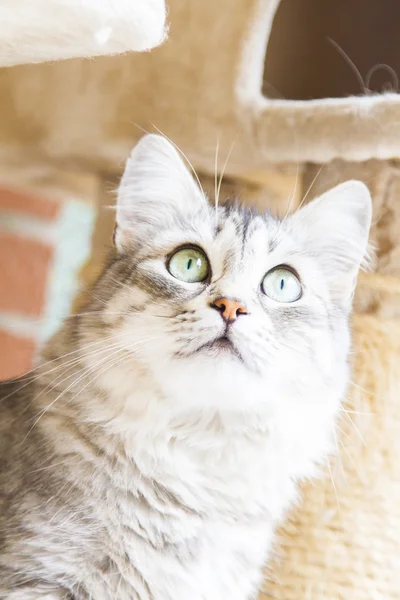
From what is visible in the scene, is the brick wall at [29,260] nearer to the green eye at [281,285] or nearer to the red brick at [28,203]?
the red brick at [28,203]

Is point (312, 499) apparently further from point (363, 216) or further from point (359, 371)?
point (363, 216)

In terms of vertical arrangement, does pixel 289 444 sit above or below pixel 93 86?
below

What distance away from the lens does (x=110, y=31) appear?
765 millimetres

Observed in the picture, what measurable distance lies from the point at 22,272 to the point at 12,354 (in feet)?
0.85

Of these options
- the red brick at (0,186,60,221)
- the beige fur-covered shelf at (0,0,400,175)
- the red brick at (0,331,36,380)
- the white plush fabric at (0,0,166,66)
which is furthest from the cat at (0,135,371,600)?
the red brick at (0,186,60,221)

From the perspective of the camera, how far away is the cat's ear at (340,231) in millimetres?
1126

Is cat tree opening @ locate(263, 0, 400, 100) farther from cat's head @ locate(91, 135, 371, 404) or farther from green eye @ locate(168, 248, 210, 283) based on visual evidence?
green eye @ locate(168, 248, 210, 283)

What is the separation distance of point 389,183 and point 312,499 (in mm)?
609

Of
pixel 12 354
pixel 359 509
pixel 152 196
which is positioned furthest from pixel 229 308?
pixel 12 354

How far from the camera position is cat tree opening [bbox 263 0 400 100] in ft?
6.31

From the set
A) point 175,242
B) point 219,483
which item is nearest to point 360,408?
point 219,483

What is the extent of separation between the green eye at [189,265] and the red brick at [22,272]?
109cm

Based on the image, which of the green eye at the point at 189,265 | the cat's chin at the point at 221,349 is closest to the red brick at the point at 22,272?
the green eye at the point at 189,265

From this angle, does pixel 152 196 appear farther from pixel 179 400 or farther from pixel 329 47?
pixel 329 47
